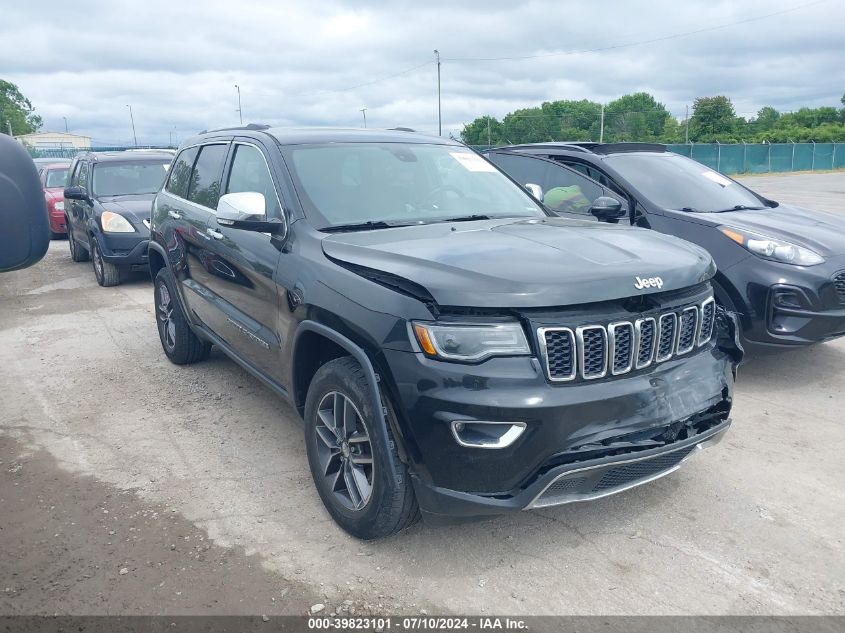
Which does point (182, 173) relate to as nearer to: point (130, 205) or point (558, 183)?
point (558, 183)

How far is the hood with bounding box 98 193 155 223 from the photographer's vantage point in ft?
31.8

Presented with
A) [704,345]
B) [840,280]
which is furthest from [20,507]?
[840,280]

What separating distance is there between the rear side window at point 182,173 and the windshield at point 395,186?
1721 millimetres

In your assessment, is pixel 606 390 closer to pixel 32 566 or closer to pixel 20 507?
pixel 32 566

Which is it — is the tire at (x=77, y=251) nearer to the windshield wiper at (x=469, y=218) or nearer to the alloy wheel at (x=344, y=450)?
the windshield wiper at (x=469, y=218)

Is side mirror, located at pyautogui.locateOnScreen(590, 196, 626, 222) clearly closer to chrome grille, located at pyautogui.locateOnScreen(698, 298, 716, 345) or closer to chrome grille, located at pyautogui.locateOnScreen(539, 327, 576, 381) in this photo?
chrome grille, located at pyautogui.locateOnScreen(698, 298, 716, 345)

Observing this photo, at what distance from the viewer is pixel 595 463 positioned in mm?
2711

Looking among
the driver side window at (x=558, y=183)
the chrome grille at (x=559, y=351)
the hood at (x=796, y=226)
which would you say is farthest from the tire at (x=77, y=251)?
the chrome grille at (x=559, y=351)

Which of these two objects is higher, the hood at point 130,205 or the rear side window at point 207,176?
the rear side window at point 207,176

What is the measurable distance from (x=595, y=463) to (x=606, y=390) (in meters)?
0.28

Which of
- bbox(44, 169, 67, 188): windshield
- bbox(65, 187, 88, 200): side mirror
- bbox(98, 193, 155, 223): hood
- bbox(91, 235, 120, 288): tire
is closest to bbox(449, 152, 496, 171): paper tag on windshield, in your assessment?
bbox(98, 193, 155, 223): hood

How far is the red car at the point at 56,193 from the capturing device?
14.5 meters

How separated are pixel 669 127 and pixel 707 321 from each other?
78067 millimetres

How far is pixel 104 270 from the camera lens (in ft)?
32.1
